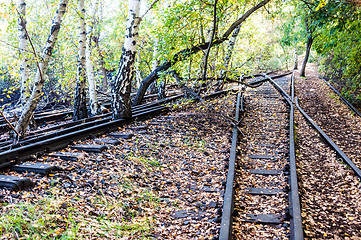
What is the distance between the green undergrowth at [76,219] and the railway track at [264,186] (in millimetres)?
1167

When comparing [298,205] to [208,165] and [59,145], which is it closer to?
[208,165]

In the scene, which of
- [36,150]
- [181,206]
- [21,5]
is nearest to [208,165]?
[181,206]

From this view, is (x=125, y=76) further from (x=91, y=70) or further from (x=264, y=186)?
(x=264, y=186)

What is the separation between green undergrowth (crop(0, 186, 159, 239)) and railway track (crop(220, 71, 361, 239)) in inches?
45.9

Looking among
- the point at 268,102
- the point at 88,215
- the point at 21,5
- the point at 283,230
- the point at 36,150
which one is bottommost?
the point at 283,230

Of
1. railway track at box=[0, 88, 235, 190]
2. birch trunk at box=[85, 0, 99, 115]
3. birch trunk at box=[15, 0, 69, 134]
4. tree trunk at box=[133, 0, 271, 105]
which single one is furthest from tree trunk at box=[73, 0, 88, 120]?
birch trunk at box=[15, 0, 69, 134]

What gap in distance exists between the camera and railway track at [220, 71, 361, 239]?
3535 millimetres

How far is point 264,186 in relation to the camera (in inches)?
187

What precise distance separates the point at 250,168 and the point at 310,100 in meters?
8.98

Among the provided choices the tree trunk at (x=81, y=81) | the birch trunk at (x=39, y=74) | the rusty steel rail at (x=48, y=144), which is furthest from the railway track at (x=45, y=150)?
the tree trunk at (x=81, y=81)

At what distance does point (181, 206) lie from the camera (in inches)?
161

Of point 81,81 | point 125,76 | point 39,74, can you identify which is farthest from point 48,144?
point 81,81

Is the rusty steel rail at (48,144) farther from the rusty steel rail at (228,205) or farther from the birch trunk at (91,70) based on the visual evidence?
the birch trunk at (91,70)

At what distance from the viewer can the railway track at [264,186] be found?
3.54 meters
